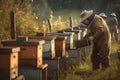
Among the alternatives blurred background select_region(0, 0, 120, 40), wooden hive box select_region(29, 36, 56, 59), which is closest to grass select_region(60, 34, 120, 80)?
wooden hive box select_region(29, 36, 56, 59)

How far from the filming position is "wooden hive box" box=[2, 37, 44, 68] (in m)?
8.71

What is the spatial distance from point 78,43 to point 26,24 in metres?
4.37

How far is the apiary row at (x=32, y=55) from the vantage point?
7.57 metres

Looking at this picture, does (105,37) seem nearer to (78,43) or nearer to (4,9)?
(78,43)

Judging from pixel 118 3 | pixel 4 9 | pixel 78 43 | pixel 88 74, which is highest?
pixel 118 3

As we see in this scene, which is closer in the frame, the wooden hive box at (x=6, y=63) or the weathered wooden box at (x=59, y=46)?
the wooden hive box at (x=6, y=63)

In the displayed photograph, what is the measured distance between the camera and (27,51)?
28.7ft

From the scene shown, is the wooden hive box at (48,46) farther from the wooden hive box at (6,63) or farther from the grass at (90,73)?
the wooden hive box at (6,63)

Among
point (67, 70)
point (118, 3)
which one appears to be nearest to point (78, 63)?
point (67, 70)

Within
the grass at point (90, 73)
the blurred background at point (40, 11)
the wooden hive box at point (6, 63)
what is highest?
the blurred background at point (40, 11)

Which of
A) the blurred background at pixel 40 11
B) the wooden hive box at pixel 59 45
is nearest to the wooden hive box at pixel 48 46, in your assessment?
the wooden hive box at pixel 59 45

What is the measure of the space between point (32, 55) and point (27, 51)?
0.51 ft

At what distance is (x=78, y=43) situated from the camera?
11203 millimetres

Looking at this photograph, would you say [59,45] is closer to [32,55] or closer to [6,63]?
[32,55]
